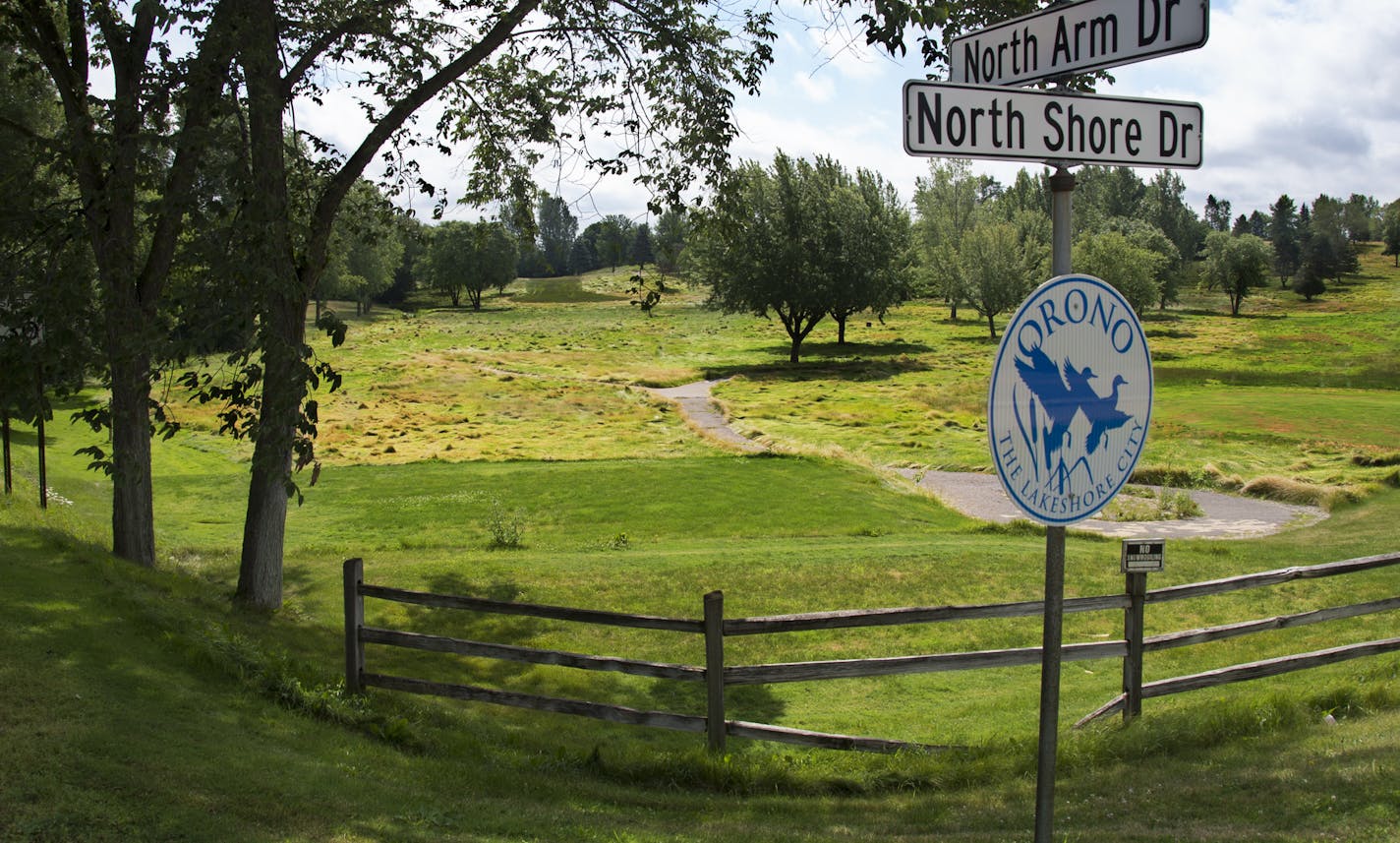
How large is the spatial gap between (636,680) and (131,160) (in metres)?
8.41

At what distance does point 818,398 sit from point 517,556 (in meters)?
42.3

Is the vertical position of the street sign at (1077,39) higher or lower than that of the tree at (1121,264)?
lower

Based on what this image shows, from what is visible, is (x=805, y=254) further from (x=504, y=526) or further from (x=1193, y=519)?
(x=504, y=526)

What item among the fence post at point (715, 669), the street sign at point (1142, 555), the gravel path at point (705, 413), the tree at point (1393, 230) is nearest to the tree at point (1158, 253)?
the gravel path at point (705, 413)

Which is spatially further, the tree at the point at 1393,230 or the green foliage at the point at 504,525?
the tree at the point at 1393,230

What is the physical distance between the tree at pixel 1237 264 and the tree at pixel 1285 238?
1642 inches

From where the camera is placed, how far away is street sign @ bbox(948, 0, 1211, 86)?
3.59m

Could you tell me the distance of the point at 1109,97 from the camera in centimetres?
370

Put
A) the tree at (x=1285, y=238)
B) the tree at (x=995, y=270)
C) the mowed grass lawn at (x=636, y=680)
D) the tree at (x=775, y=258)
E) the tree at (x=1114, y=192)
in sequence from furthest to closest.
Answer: the tree at (x=1285, y=238) < the tree at (x=1114, y=192) < the tree at (x=995, y=270) < the tree at (x=775, y=258) < the mowed grass lawn at (x=636, y=680)

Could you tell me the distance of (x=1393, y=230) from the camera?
183 metres

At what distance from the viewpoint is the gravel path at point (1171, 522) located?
26359 mm

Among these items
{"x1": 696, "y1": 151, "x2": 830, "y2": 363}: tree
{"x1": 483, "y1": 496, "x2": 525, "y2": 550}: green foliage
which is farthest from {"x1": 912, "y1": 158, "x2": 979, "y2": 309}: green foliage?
{"x1": 483, "y1": 496, "x2": 525, "y2": 550}: green foliage

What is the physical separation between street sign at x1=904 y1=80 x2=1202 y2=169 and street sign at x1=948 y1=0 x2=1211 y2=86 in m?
0.17

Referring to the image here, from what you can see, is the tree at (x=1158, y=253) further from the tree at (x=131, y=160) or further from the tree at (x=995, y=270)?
the tree at (x=131, y=160)
